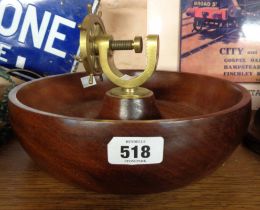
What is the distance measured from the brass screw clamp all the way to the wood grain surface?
0.55ft

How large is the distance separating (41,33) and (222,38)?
44 centimetres

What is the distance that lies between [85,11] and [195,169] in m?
0.54

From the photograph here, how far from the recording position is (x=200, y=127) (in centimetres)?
45

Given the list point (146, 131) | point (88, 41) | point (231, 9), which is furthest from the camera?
point (231, 9)

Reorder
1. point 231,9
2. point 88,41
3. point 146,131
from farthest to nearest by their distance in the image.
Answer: point 231,9, point 88,41, point 146,131

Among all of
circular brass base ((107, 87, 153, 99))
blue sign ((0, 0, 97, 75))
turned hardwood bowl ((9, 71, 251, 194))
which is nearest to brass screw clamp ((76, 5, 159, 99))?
circular brass base ((107, 87, 153, 99))

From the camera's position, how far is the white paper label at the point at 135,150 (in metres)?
0.44

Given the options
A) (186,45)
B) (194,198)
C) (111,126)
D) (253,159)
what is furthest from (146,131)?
(186,45)

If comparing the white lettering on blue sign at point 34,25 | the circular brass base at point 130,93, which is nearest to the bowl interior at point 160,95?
the circular brass base at point 130,93

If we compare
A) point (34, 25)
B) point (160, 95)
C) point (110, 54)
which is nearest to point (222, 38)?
point (160, 95)

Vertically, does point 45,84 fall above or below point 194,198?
above

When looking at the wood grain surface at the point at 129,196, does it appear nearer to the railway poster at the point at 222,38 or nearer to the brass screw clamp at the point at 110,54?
the brass screw clamp at the point at 110,54

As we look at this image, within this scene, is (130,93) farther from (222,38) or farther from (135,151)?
(222,38)

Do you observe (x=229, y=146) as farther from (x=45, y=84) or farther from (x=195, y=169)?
(x=45, y=84)
